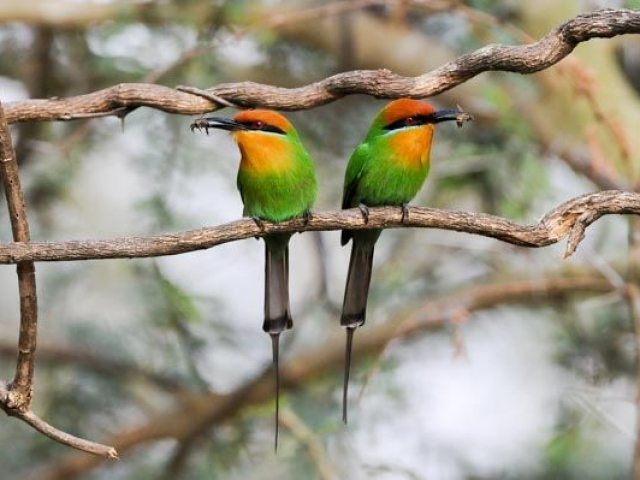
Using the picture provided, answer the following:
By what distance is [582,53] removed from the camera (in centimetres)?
364

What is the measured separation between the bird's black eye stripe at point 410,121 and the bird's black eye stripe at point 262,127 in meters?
0.26

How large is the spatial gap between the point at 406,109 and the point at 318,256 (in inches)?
63.5

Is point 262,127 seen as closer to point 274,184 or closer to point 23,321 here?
point 274,184

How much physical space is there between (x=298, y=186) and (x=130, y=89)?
460mm

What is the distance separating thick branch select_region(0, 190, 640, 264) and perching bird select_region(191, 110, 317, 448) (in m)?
0.26

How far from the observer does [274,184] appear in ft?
6.68

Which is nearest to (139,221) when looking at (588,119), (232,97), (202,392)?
(202,392)

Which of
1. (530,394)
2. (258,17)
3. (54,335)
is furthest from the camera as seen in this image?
(530,394)

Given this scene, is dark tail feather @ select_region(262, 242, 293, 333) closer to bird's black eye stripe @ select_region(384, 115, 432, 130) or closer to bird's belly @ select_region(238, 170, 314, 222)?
bird's belly @ select_region(238, 170, 314, 222)

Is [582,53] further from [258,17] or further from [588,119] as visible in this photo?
[258,17]

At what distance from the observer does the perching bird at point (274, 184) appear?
1949mm

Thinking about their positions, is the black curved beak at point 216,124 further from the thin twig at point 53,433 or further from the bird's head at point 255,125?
the thin twig at point 53,433

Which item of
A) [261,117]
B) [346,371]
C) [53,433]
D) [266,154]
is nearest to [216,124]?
[261,117]

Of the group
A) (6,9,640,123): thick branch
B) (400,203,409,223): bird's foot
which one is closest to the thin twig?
(6,9,640,123): thick branch
